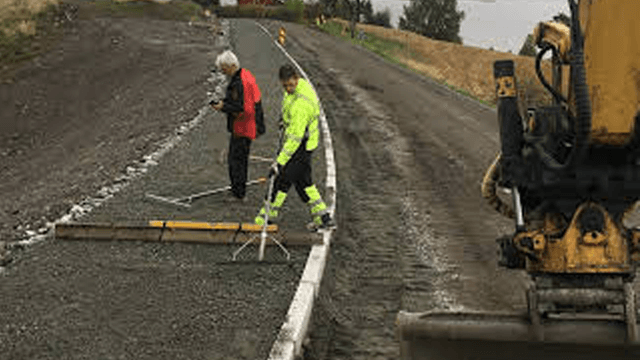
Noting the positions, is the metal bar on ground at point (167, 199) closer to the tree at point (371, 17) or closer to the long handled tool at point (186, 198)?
the long handled tool at point (186, 198)

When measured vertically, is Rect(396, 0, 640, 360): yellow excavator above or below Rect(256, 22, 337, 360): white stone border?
Answer: above

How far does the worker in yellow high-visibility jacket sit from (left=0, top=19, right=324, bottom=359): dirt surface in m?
0.51

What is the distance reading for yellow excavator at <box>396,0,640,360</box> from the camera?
3.79 metres

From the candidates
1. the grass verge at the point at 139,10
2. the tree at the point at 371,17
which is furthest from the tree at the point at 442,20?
the grass verge at the point at 139,10

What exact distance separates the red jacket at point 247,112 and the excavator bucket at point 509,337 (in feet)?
16.7

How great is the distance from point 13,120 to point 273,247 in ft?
57.2

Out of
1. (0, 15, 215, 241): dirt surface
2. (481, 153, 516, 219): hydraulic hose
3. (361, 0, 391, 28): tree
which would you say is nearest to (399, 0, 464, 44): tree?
(361, 0, 391, 28): tree

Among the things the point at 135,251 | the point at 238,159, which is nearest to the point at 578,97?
the point at 135,251

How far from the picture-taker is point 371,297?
6398 mm

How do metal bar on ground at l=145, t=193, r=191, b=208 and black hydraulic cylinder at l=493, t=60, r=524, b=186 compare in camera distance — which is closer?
black hydraulic cylinder at l=493, t=60, r=524, b=186

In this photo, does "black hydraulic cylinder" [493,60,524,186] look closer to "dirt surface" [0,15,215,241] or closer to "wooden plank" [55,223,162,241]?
"wooden plank" [55,223,162,241]

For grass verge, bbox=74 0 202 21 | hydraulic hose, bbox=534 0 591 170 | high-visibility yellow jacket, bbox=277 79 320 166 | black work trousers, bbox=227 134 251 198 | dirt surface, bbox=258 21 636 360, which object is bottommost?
dirt surface, bbox=258 21 636 360

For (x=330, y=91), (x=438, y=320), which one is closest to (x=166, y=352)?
(x=438, y=320)

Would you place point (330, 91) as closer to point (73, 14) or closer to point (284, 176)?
point (284, 176)
